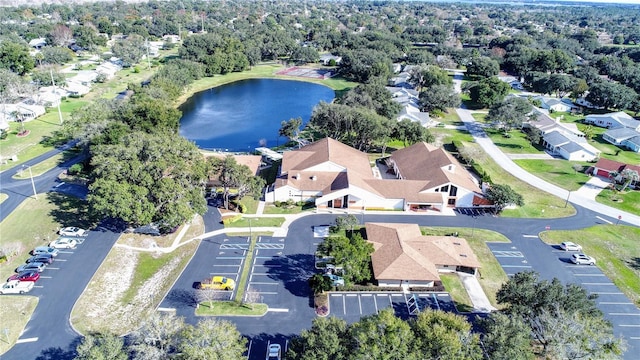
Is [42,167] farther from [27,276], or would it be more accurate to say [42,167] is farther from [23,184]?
[27,276]

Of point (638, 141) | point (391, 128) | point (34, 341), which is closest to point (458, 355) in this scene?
point (34, 341)

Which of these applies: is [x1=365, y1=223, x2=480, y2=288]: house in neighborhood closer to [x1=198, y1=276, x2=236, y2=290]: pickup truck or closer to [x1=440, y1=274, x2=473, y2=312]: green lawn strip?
[x1=440, y1=274, x2=473, y2=312]: green lawn strip

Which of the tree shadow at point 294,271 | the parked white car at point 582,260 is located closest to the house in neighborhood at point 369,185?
the tree shadow at point 294,271

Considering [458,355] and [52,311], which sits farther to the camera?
[52,311]

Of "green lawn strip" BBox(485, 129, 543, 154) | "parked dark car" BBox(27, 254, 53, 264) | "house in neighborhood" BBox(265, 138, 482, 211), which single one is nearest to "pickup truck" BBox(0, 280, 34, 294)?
"parked dark car" BBox(27, 254, 53, 264)

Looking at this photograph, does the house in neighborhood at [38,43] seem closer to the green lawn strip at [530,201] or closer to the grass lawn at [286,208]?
the grass lawn at [286,208]

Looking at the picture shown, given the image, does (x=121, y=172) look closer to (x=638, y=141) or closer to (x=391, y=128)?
(x=391, y=128)

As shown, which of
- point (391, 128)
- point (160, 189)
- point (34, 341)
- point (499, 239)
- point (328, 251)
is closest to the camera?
point (34, 341)

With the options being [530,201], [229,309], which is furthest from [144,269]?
[530,201]
